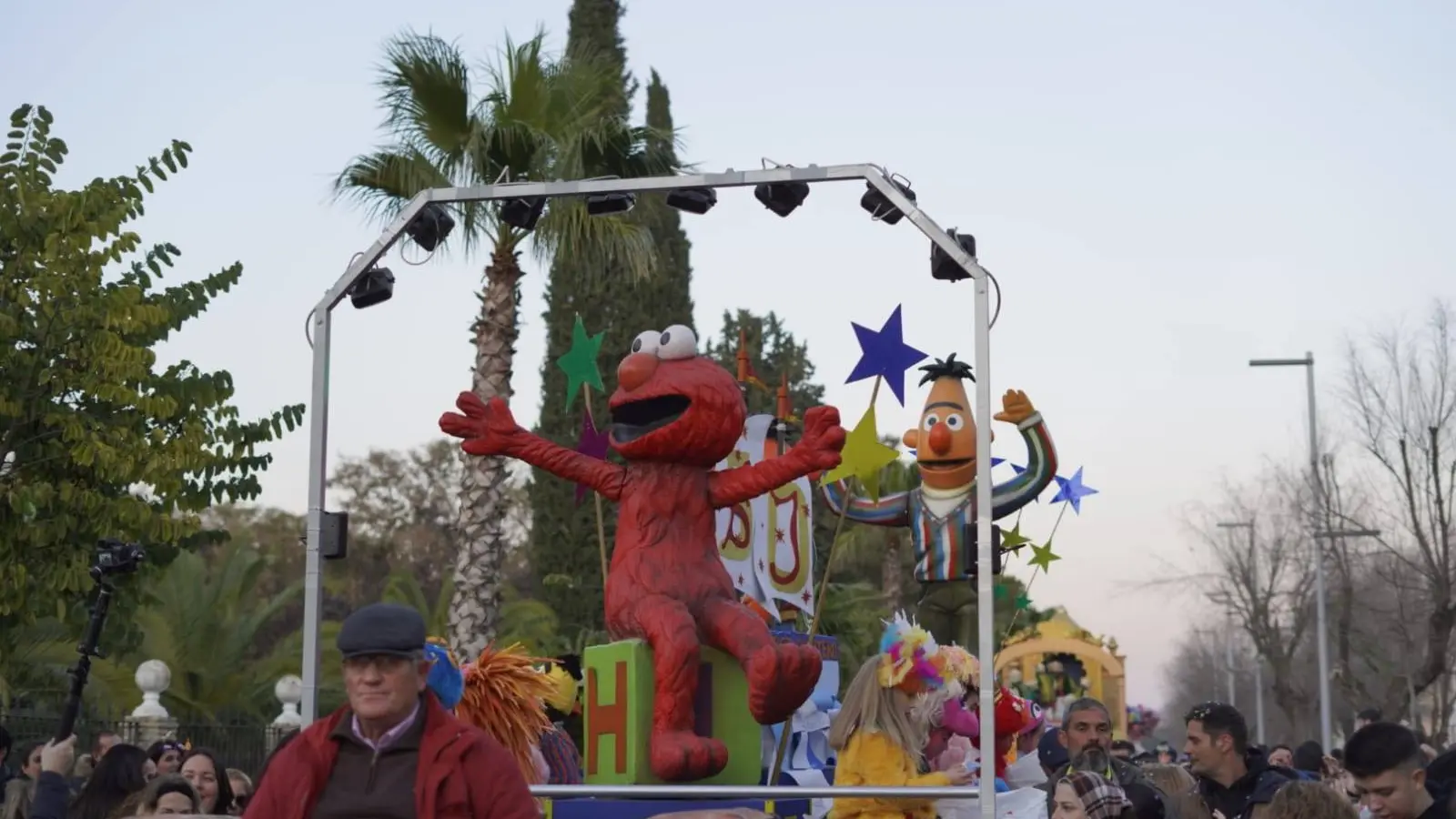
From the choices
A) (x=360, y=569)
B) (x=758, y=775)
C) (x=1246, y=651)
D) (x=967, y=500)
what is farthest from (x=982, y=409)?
(x=1246, y=651)

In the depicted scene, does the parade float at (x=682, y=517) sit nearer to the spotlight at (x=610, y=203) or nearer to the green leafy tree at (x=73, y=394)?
the spotlight at (x=610, y=203)

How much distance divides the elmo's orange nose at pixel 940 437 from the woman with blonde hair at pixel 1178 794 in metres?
4.13

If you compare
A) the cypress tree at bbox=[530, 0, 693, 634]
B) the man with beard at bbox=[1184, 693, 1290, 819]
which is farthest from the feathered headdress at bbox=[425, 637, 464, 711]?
the cypress tree at bbox=[530, 0, 693, 634]

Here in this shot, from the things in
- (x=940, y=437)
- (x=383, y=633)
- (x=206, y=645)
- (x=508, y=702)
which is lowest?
(x=508, y=702)

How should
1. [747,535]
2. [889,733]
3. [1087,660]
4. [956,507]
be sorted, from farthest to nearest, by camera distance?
[1087,660] < [956,507] < [747,535] < [889,733]

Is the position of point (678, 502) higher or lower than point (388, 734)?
higher

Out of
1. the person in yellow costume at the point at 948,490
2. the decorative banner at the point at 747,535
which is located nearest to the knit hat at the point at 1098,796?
the decorative banner at the point at 747,535

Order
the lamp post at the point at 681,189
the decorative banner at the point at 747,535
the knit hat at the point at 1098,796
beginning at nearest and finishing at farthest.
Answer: the knit hat at the point at 1098,796 < the lamp post at the point at 681,189 < the decorative banner at the point at 747,535

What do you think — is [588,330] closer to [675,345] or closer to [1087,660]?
[1087,660]

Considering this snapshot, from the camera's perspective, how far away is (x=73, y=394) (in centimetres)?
1274

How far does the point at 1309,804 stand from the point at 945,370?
9.35 metres

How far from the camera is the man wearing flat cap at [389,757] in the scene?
3826 mm

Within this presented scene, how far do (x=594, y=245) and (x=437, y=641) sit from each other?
8.12 metres

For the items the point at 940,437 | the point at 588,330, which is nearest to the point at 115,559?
the point at 940,437
